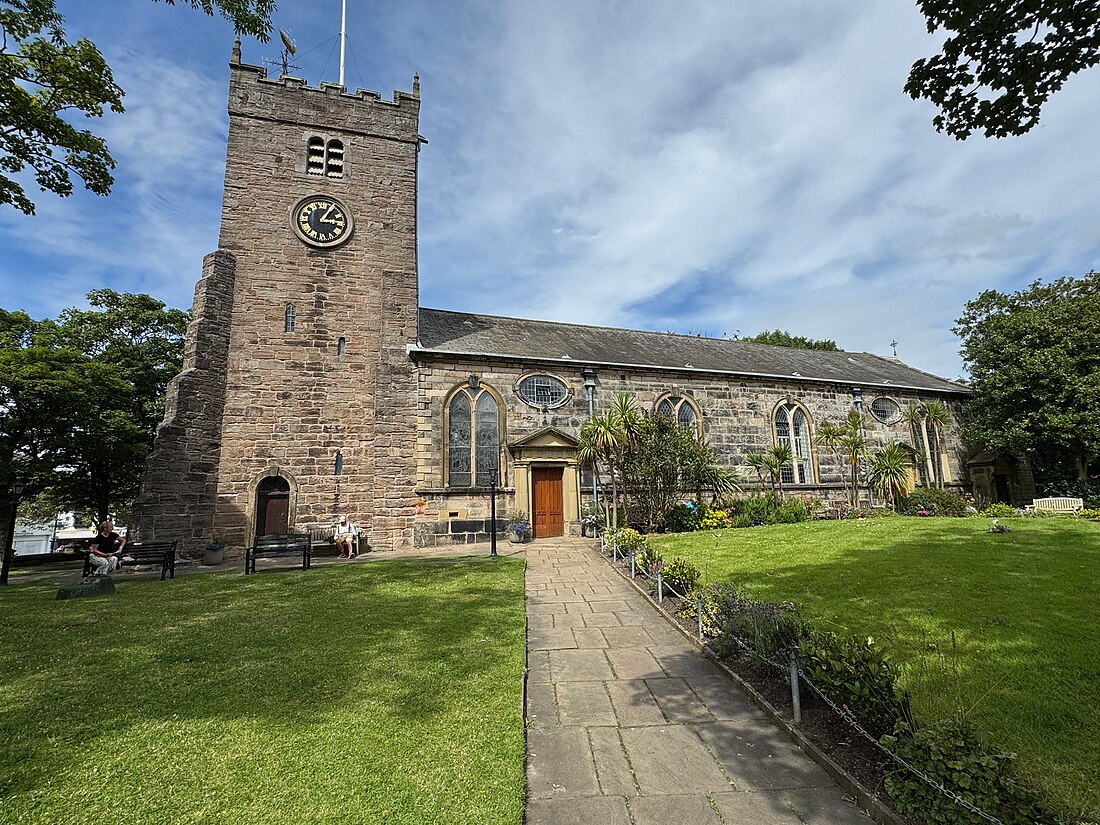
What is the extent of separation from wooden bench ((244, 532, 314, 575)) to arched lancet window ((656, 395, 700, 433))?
13.2 metres

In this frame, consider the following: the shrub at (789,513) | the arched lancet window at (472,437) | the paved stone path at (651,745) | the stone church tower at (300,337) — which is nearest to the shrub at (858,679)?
the paved stone path at (651,745)

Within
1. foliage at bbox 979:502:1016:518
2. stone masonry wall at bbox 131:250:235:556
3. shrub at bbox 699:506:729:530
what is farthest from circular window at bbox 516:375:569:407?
foliage at bbox 979:502:1016:518

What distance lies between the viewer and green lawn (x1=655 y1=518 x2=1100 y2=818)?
148 inches

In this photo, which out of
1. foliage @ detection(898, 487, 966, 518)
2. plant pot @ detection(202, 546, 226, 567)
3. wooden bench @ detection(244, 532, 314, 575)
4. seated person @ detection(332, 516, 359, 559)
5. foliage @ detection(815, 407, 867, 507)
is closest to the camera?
wooden bench @ detection(244, 532, 314, 575)

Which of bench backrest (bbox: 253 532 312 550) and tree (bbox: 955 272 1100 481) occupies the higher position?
tree (bbox: 955 272 1100 481)

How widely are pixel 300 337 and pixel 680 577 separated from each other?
14.5 metres

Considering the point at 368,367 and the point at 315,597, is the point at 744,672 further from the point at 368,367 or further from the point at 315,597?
the point at 368,367

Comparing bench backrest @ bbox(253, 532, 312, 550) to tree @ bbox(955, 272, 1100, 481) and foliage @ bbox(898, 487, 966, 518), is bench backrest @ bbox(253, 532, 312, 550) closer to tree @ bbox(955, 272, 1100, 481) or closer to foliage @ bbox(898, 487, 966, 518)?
foliage @ bbox(898, 487, 966, 518)

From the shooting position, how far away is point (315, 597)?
8.77 meters

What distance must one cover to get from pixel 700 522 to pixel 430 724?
14413mm

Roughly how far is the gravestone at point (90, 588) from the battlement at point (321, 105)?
52.4ft

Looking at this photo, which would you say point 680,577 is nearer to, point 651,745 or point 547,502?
point 651,745

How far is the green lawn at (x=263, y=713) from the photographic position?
10.2ft

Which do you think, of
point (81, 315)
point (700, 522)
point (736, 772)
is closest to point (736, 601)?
point (736, 772)
